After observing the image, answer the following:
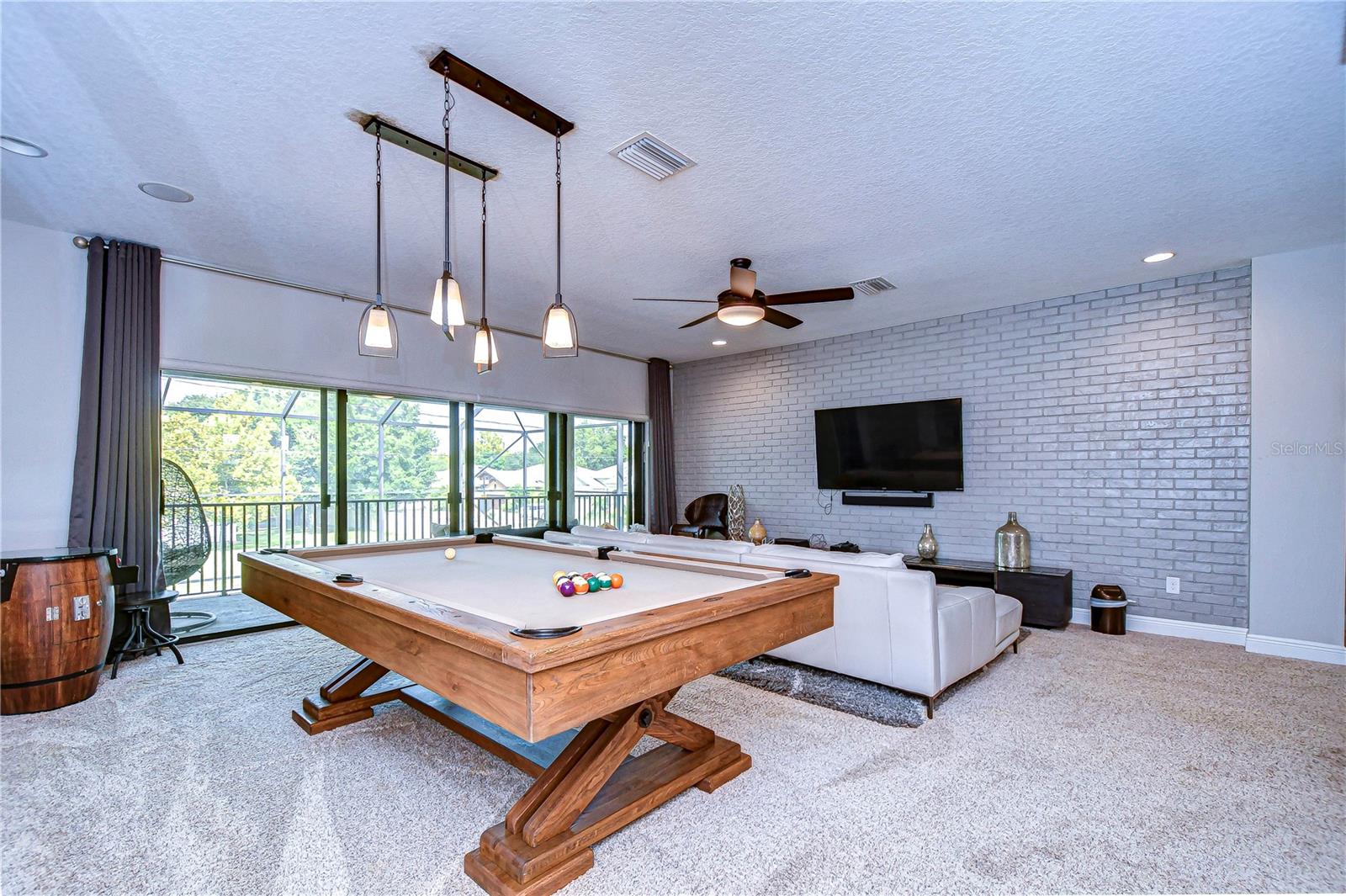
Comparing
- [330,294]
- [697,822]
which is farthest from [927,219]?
[330,294]

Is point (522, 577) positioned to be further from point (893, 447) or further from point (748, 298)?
point (893, 447)

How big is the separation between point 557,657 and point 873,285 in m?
4.02

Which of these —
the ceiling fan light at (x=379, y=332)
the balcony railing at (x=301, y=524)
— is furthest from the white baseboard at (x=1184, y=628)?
the balcony railing at (x=301, y=524)

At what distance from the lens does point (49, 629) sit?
118 inches

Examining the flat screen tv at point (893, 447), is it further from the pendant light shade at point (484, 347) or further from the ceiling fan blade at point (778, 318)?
the pendant light shade at point (484, 347)

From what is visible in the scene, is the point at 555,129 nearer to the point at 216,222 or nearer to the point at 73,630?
the point at 216,222

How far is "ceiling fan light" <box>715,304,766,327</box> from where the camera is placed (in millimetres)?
3621

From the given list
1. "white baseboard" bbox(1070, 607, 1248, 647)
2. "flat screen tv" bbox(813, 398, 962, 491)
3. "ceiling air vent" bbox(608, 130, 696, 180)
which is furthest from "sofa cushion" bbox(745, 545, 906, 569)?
"white baseboard" bbox(1070, 607, 1248, 647)

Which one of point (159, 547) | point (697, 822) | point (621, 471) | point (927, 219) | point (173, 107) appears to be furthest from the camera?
point (621, 471)

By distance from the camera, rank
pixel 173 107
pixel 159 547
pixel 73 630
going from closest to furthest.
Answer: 1. pixel 173 107
2. pixel 73 630
3. pixel 159 547

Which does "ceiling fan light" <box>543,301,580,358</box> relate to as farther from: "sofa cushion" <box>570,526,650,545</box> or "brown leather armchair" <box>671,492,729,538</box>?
"brown leather armchair" <box>671,492,729,538</box>

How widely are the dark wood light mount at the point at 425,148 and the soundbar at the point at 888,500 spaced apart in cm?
444

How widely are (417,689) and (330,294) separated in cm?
323

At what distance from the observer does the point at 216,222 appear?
3492 mm
